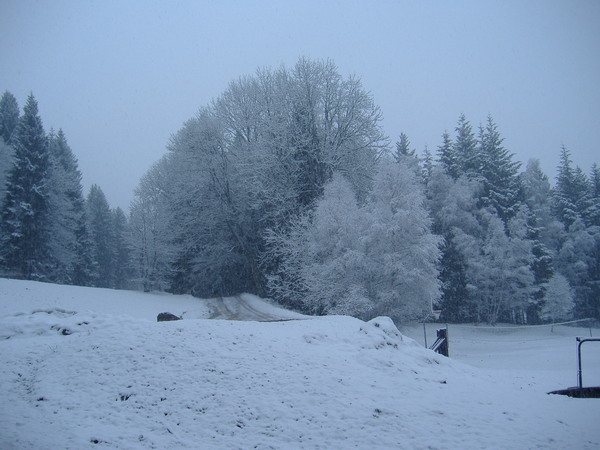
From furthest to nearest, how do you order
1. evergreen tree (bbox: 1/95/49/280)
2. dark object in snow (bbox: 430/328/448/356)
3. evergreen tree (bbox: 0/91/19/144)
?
1. evergreen tree (bbox: 0/91/19/144)
2. evergreen tree (bbox: 1/95/49/280)
3. dark object in snow (bbox: 430/328/448/356)

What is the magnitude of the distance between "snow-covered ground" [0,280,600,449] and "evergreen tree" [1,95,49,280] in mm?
27890

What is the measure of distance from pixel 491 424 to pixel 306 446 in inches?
125

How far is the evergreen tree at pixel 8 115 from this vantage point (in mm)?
48906

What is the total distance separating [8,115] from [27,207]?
21.5 meters

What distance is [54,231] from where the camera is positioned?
38219mm

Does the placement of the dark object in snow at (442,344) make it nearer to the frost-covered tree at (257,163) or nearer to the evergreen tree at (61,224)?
the frost-covered tree at (257,163)

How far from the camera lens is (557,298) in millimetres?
36375

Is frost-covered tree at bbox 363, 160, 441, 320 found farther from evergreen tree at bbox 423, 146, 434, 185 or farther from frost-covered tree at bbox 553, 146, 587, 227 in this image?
frost-covered tree at bbox 553, 146, 587, 227

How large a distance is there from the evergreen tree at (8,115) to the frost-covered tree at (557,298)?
56712 millimetres

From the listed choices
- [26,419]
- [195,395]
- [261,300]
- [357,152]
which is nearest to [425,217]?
[357,152]

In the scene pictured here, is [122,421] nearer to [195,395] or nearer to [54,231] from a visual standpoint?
[195,395]

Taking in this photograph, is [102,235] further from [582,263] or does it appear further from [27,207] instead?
[582,263]

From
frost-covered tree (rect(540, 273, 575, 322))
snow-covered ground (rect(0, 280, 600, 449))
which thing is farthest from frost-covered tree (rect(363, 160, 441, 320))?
frost-covered tree (rect(540, 273, 575, 322))

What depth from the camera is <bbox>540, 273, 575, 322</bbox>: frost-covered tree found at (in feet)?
119
